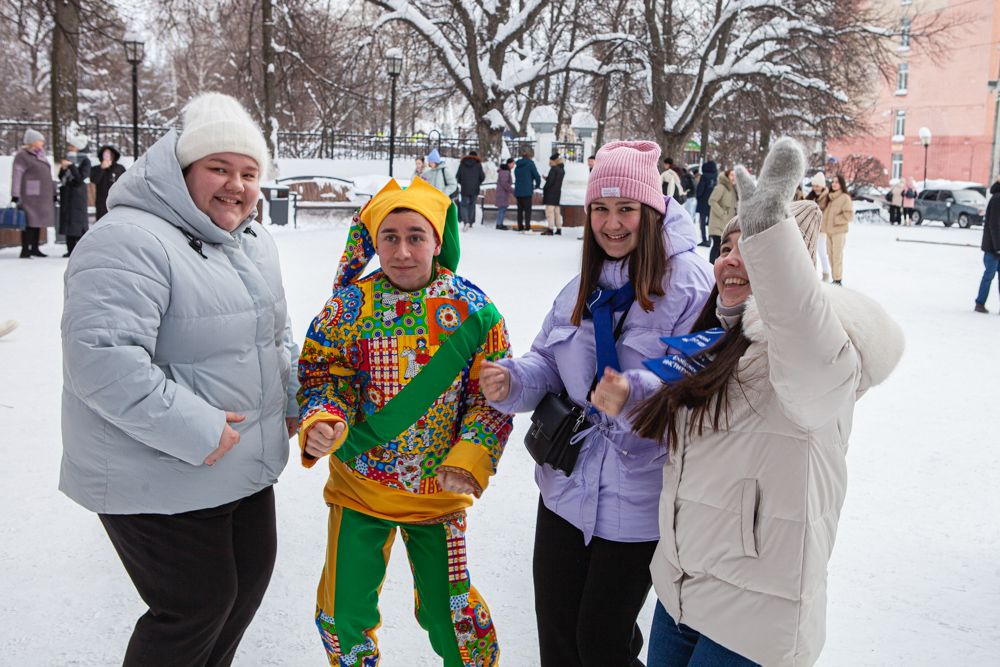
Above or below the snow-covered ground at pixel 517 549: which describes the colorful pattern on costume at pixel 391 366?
above

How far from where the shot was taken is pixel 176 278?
212 centimetres

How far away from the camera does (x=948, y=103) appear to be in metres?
42.2

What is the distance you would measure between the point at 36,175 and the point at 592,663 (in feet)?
41.1

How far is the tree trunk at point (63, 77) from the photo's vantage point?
54.3ft

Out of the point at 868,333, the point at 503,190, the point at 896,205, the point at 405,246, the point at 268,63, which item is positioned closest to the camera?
the point at 868,333

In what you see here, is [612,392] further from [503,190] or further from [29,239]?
[503,190]

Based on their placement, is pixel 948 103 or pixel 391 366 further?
pixel 948 103

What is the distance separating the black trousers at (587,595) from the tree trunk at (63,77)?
17.2 meters

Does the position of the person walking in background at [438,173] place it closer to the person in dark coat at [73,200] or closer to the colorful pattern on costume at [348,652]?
the person in dark coat at [73,200]

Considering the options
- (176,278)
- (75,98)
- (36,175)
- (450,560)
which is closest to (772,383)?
(450,560)

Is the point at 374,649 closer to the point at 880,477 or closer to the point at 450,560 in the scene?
the point at 450,560

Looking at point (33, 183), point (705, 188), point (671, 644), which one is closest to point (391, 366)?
point (671, 644)

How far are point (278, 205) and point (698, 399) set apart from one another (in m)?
17.1

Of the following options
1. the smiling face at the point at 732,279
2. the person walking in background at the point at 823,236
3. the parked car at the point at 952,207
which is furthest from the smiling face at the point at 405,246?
the parked car at the point at 952,207
